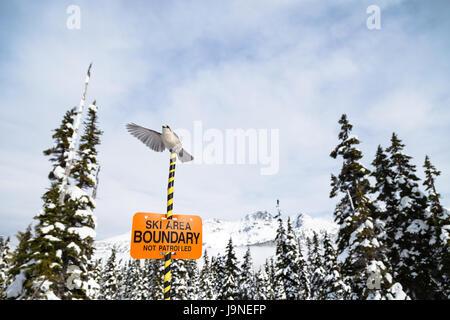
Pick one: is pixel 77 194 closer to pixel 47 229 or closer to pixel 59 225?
pixel 59 225

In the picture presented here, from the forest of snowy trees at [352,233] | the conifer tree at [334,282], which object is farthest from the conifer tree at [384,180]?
the conifer tree at [334,282]

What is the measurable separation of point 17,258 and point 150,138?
36.8 ft

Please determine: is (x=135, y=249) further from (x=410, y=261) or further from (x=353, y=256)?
(x=410, y=261)

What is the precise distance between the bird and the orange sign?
1.76 meters

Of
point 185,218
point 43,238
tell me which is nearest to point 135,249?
point 185,218

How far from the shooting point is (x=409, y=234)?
782 inches

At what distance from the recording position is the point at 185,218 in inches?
237

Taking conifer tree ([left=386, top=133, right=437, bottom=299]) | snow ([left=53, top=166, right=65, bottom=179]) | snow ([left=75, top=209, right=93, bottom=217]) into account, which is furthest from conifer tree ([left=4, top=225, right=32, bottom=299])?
conifer tree ([left=386, top=133, right=437, bottom=299])

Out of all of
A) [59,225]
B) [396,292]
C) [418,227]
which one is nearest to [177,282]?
[59,225]

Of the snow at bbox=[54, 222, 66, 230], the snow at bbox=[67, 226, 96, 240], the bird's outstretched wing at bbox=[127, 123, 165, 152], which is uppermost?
the bird's outstretched wing at bbox=[127, 123, 165, 152]

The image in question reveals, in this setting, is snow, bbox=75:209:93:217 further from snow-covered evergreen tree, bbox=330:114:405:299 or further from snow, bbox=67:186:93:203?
snow-covered evergreen tree, bbox=330:114:405:299

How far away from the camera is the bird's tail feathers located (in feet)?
22.3
